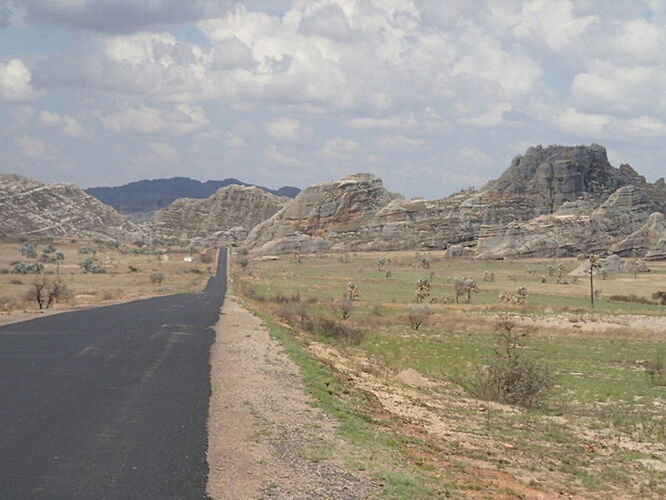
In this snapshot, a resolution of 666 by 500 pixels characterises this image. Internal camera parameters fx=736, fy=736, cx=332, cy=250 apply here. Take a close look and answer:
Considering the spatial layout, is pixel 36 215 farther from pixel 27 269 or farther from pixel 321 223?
pixel 27 269

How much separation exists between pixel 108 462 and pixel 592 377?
2546 centimetres

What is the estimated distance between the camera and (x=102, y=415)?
13477mm

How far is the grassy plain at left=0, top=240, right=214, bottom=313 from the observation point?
56.5 metres

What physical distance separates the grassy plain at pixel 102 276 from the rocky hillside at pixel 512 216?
43324mm

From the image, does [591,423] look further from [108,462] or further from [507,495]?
[108,462]

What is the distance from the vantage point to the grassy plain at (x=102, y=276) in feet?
185

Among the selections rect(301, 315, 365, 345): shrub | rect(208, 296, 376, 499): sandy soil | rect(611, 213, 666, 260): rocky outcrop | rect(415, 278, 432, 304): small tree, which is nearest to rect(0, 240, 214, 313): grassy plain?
rect(301, 315, 365, 345): shrub

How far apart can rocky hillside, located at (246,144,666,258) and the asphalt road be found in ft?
435

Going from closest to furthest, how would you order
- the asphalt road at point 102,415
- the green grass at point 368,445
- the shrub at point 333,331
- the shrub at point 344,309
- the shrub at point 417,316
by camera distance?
the asphalt road at point 102,415
the green grass at point 368,445
the shrub at point 333,331
the shrub at point 417,316
the shrub at point 344,309

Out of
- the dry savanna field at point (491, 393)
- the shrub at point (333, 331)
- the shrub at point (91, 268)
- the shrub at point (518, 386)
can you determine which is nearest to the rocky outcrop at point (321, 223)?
the shrub at point (91, 268)

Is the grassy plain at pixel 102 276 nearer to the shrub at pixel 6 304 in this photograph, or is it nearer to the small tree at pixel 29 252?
the shrub at pixel 6 304

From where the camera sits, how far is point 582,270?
4496 inches

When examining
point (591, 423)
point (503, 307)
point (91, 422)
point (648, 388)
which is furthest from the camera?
point (503, 307)

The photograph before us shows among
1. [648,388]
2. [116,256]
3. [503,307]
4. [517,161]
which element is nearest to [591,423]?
[648,388]
